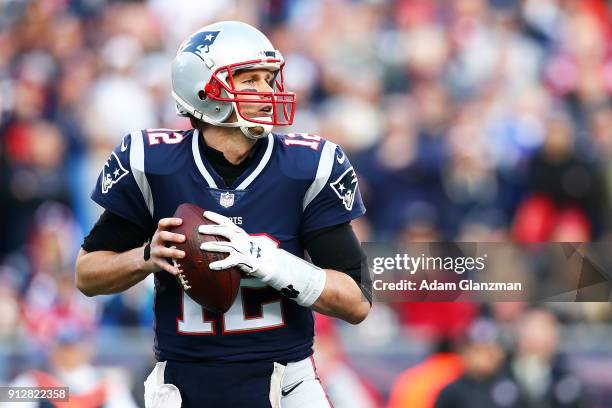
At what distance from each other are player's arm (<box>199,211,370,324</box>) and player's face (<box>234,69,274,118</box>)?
1.26ft

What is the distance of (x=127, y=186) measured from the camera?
9.83 feet

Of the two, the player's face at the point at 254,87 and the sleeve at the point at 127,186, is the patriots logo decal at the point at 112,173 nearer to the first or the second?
the sleeve at the point at 127,186

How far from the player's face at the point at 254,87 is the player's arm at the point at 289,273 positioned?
0.38 meters

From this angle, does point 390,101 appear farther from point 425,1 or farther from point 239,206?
point 239,206

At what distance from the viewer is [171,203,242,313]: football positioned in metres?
2.74

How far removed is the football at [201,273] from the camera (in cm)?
Result: 274

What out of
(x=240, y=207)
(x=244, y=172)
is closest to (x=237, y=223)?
(x=240, y=207)

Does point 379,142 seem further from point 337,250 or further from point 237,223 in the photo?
point 237,223

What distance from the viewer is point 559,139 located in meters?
7.23

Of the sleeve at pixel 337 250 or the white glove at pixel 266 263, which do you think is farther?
the sleeve at pixel 337 250

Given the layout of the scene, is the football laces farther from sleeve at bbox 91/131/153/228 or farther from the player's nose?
the player's nose

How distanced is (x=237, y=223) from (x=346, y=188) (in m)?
0.35

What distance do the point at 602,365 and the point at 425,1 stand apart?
404 cm

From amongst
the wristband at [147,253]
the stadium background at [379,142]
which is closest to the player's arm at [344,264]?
the wristband at [147,253]
